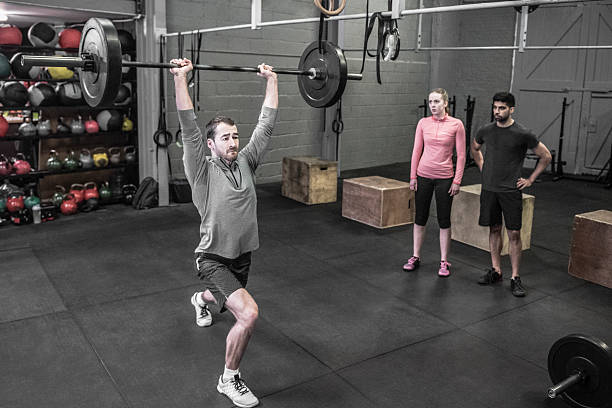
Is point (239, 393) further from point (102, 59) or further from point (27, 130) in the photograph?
point (27, 130)

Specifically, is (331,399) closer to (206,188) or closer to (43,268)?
(206,188)

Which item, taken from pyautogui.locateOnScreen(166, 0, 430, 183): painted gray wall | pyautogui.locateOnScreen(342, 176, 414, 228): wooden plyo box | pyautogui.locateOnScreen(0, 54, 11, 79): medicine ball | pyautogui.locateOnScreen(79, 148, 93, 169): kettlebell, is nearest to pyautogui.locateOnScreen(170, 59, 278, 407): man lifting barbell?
pyautogui.locateOnScreen(342, 176, 414, 228): wooden plyo box

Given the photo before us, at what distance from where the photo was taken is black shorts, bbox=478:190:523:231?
11.6 feet

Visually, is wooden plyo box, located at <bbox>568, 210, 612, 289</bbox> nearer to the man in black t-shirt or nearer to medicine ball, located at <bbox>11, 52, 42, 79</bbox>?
the man in black t-shirt

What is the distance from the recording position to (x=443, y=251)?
12.8 feet

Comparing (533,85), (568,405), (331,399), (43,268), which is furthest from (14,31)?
(533,85)

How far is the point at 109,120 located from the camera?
18.6ft

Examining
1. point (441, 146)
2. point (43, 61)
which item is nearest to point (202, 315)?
point (43, 61)

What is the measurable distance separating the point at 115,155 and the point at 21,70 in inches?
49.0

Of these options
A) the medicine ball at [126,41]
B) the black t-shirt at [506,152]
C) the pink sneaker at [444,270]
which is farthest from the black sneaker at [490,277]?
the medicine ball at [126,41]

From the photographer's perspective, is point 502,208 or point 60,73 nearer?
point 502,208

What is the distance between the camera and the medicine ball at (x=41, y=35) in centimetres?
510

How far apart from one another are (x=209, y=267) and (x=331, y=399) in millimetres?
799

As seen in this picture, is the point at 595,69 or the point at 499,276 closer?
the point at 499,276
